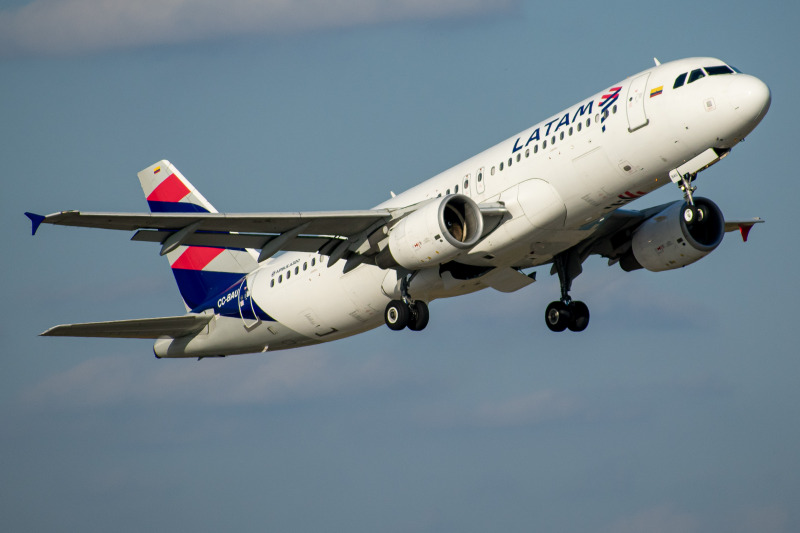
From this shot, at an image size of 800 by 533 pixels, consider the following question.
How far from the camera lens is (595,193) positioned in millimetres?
33625

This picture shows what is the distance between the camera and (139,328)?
42250mm

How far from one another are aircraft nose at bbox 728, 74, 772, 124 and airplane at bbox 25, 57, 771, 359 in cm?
4

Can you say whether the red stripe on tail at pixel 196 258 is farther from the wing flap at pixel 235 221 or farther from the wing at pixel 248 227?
the wing flap at pixel 235 221

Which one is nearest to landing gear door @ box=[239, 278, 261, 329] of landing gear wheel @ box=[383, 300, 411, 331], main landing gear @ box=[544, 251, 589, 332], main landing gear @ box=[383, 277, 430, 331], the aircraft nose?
landing gear wheel @ box=[383, 300, 411, 331]

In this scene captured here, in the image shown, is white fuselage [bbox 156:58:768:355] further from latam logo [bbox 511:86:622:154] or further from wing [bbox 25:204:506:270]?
wing [bbox 25:204:506:270]

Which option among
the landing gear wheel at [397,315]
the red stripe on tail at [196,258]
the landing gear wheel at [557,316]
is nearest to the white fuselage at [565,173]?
the landing gear wheel at [397,315]

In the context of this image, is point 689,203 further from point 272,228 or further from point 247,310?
point 247,310

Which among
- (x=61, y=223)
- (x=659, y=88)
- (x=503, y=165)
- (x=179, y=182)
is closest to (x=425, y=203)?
(x=503, y=165)

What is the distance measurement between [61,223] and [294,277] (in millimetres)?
10432

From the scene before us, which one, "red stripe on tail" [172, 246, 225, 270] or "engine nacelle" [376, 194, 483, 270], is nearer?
"engine nacelle" [376, 194, 483, 270]

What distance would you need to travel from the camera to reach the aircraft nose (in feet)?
102

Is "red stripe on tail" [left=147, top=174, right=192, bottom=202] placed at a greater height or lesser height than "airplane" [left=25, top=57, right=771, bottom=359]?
greater

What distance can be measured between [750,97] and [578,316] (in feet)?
38.4

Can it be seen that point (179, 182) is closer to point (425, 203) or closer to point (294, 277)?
point (294, 277)
